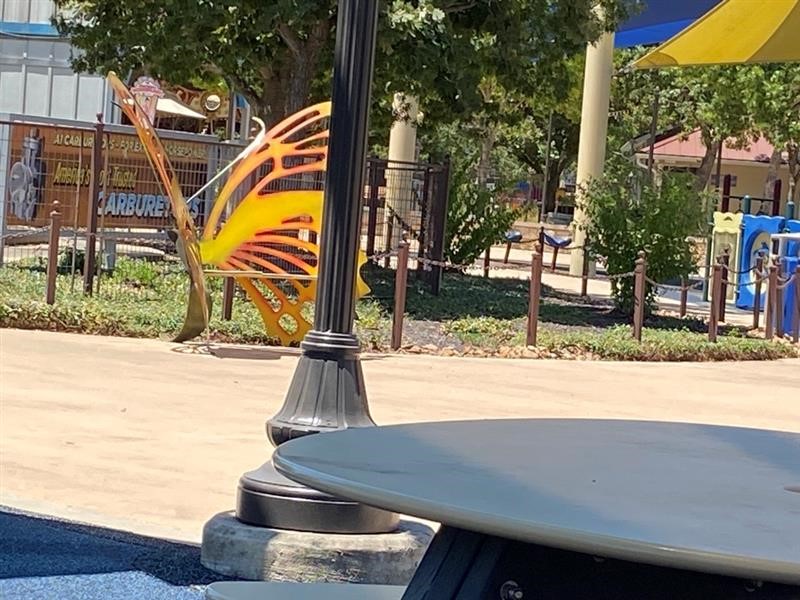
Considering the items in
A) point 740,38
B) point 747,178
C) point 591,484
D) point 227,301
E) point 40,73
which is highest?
point 747,178

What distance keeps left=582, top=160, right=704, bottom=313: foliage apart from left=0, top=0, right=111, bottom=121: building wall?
15172 mm

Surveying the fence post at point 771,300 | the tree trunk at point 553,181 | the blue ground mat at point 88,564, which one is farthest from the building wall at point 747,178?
the blue ground mat at point 88,564

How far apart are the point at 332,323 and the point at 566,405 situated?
5.89m

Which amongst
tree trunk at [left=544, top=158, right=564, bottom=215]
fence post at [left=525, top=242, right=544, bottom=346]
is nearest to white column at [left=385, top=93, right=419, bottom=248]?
fence post at [left=525, top=242, right=544, bottom=346]

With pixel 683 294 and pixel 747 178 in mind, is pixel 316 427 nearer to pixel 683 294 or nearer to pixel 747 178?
pixel 683 294

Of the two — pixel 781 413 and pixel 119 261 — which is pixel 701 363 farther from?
pixel 119 261

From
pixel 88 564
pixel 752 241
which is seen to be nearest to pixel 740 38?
pixel 88 564

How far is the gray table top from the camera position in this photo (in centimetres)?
217

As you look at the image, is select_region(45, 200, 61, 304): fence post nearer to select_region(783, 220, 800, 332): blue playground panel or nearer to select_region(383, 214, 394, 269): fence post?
select_region(383, 214, 394, 269): fence post

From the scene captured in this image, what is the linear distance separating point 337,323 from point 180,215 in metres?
7.74

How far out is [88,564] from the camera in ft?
18.4

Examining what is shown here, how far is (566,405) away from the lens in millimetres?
11023

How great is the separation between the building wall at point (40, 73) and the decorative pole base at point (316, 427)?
26311 mm

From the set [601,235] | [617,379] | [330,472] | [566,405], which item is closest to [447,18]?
[601,235]
